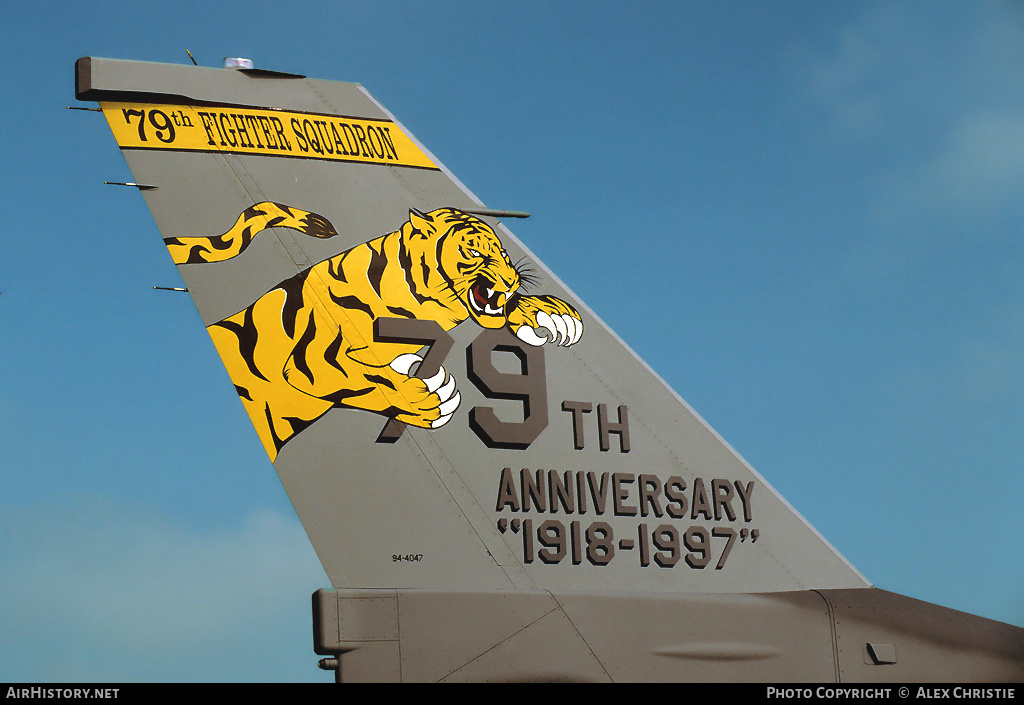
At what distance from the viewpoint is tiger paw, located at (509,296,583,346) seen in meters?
7.39

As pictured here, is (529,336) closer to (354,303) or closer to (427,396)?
(427,396)

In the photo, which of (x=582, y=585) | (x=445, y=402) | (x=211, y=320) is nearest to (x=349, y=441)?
(x=445, y=402)

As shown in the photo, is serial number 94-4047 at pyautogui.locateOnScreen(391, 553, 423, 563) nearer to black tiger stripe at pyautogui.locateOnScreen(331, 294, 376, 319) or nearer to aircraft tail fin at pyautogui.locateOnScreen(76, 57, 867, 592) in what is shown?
aircraft tail fin at pyautogui.locateOnScreen(76, 57, 867, 592)

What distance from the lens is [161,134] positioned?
676 cm

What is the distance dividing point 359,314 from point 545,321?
4.92 feet

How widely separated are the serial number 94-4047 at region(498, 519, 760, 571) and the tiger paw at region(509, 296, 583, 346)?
1.42 metres

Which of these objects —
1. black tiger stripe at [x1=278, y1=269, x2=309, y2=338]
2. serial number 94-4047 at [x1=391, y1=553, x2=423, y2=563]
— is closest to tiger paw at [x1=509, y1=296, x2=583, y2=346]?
black tiger stripe at [x1=278, y1=269, x2=309, y2=338]

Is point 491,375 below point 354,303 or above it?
below

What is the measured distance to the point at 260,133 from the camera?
23.1ft

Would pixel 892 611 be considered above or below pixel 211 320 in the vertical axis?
below

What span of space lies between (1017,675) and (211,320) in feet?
21.1

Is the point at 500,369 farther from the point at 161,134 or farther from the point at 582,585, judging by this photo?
the point at 161,134

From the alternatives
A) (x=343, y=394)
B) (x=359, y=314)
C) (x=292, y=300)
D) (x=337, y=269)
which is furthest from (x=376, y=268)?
(x=343, y=394)

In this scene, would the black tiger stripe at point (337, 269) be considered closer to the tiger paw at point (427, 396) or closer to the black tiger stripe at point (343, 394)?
the tiger paw at point (427, 396)
